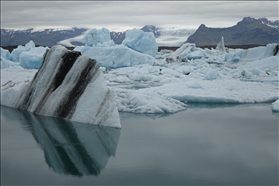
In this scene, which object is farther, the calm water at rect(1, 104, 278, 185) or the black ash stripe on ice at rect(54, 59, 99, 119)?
the black ash stripe on ice at rect(54, 59, 99, 119)

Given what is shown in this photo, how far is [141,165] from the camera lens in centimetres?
553

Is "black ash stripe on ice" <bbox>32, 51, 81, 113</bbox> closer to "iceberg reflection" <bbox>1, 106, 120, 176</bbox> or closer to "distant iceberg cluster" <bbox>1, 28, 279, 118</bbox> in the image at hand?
"iceberg reflection" <bbox>1, 106, 120, 176</bbox>

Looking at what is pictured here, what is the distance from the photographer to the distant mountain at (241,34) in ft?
453

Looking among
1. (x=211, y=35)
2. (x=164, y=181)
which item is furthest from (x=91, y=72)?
(x=211, y=35)

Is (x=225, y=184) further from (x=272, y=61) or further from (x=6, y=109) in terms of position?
(x=272, y=61)

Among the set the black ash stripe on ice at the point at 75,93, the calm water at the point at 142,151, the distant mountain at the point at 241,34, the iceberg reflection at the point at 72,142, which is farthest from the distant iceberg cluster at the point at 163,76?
the distant mountain at the point at 241,34

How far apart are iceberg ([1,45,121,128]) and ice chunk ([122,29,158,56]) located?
1957cm

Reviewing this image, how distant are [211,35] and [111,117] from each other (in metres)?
159

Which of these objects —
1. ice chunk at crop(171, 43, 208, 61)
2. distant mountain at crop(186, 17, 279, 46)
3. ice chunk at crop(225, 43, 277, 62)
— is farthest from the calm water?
distant mountain at crop(186, 17, 279, 46)

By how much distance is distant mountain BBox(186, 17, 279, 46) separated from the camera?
138m

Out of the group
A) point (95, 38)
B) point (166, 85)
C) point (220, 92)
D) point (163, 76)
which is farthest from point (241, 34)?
point (220, 92)

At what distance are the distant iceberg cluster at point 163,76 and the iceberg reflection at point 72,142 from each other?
3.35ft

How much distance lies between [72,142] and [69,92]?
1.97m

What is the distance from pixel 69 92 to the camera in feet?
27.8
